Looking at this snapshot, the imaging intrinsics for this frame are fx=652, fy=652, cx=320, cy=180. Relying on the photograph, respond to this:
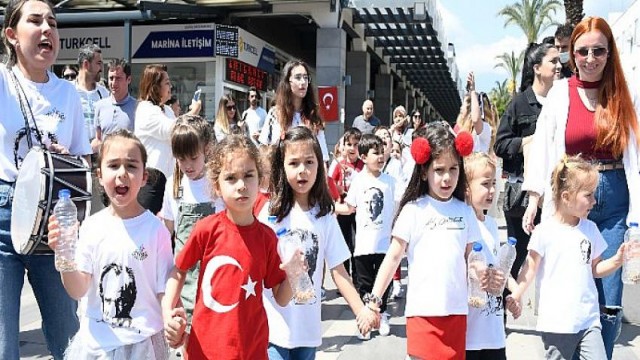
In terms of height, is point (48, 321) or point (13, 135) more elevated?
point (13, 135)

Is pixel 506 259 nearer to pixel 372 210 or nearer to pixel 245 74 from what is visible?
pixel 372 210

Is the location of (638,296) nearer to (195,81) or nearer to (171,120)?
(171,120)

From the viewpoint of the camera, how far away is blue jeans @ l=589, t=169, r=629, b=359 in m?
3.47

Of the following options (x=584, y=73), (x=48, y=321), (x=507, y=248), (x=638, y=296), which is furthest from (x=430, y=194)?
(x=638, y=296)

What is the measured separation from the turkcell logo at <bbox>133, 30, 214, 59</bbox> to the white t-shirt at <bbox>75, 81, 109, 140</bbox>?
10836 millimetres

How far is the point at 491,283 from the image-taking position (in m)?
3.08

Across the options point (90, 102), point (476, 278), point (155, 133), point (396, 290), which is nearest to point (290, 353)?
point (476, 278)

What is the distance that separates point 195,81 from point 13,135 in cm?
1490

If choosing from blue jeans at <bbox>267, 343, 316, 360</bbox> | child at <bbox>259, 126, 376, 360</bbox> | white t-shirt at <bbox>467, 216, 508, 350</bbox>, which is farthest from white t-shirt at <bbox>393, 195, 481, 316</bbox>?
blue jeans at <bbox>267, 343, 316, 360</bbox>

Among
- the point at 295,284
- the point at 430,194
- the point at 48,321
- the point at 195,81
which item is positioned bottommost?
the point at 48,321

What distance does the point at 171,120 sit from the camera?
17.4 feet

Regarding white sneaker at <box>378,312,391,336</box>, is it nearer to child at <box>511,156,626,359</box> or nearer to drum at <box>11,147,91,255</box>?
child at <box>511,156,626,359</box>

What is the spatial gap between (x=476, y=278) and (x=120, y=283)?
5.32ft

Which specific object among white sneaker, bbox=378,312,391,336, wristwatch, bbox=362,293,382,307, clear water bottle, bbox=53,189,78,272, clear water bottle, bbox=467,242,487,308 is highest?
clear water bottle, bbox=53,189,78,272
